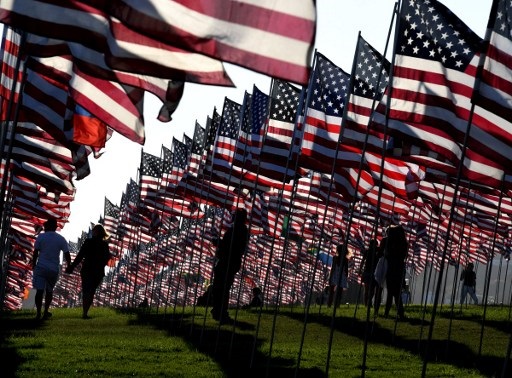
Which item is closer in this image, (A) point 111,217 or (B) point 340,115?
(B) point 340,115

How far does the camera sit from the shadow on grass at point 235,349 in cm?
1378

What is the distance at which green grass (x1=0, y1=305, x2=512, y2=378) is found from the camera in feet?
45.4

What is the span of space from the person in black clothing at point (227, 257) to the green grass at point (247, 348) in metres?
0.38

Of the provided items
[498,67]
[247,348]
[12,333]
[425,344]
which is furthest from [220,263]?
[498,67]

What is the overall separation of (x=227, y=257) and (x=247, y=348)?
4293 mm

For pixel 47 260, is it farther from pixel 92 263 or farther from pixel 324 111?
pixel 324 111

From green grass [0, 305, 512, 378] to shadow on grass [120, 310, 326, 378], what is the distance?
0.04 ft

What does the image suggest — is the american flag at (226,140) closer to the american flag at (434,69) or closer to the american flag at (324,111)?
the american flag at (324,111)

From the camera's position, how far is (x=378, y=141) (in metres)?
19.6

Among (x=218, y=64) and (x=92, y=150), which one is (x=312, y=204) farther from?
(x=218, y=64)

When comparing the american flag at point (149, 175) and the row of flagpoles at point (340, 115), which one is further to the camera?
the american flag at point (149, 175)

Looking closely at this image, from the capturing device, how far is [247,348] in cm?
1641

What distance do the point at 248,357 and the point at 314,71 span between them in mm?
5819

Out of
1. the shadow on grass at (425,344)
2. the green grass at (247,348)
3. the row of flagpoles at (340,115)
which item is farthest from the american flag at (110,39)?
the shadow on grass at (425,344)
